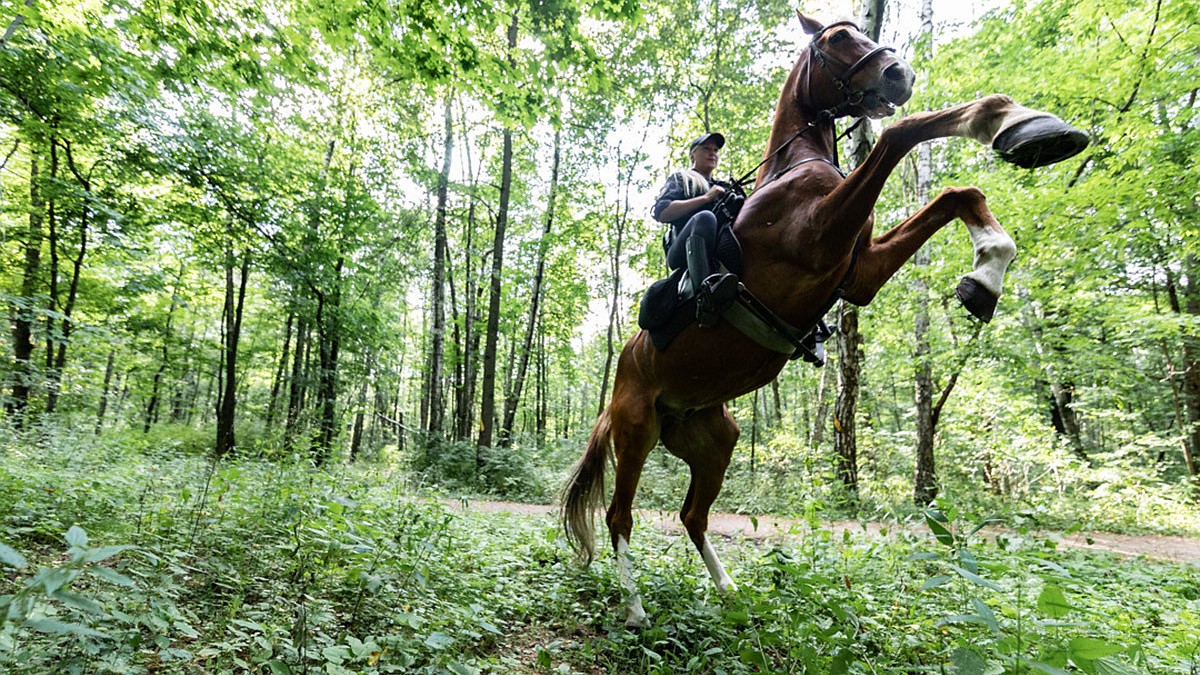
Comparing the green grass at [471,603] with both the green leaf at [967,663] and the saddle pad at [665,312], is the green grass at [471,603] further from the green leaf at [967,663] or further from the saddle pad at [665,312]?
the saddle pad at [665,312]

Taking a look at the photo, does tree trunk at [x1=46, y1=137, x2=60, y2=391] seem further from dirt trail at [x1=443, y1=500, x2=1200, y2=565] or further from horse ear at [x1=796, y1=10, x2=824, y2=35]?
horse ear at [x1=796, y1=10, x2=824, y2=35]

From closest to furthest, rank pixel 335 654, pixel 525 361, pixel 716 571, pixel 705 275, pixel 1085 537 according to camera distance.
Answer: pixel 335 654, pixel 705 275, pixel 716 571, pixel 1085 537, pixel 525 361

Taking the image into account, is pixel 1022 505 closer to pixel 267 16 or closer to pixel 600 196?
pixel 267 16

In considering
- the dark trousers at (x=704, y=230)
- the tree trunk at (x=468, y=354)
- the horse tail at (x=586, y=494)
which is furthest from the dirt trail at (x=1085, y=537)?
the tree trunk at (x=468, y=354)

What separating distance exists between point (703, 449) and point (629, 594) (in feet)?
4.62

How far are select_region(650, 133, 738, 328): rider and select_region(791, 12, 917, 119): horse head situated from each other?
76 cm

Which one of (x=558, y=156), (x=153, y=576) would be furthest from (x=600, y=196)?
(x=153, y=576)

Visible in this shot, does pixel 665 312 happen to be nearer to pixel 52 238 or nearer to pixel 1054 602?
pixel 1054 602

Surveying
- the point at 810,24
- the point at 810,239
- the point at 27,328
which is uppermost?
the point at 810,24

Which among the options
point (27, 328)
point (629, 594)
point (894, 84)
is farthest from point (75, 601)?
point (27, 328)

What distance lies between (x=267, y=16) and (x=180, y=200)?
7.02 m

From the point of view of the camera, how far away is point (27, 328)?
370 inches

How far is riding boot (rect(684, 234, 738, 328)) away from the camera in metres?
3.05

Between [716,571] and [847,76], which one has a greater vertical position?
[847,76]
